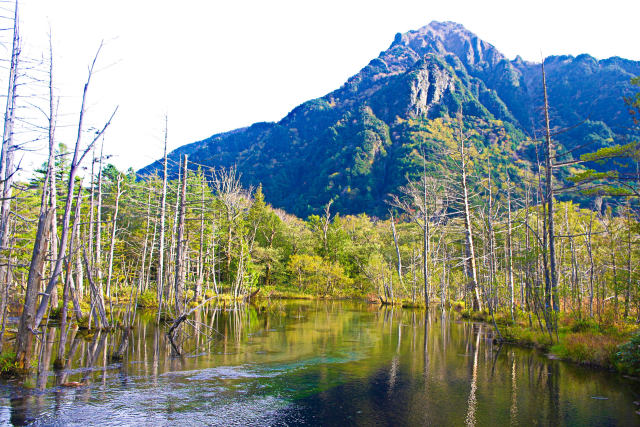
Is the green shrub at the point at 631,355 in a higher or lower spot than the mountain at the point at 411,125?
lower

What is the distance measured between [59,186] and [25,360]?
105 ft

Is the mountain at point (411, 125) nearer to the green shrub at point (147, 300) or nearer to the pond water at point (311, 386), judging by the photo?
the green shrub at point (147, 300)

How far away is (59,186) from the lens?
3878 cm

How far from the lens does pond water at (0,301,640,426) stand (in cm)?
1008

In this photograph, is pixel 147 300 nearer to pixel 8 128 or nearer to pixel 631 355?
pixel 8 128

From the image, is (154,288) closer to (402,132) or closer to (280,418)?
(280,418)

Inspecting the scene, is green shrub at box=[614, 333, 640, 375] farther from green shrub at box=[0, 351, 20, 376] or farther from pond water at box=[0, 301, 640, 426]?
green shrub at box=[0, 351, 20, 376]

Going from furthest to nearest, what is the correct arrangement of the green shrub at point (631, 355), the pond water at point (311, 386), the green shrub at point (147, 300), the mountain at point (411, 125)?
1. the mountain at point (411, 125)
2. the green shrub at point (147, 300)
3. the green shrub at point (631, 355)
4. the pond water at point (311, 386)

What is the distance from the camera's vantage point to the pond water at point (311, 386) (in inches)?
397

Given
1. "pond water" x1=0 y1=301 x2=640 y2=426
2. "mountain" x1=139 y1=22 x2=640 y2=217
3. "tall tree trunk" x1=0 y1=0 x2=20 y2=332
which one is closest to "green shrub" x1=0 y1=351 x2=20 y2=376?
"pond water" x1=0 y1=301 x2=640 y2=426

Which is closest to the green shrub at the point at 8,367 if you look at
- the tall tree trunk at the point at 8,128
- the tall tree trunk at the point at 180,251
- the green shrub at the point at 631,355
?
the tall tree trunk at the point at 8,128

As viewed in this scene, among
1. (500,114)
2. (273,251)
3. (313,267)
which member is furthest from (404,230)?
(500,114)

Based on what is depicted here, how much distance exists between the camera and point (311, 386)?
12.9 m

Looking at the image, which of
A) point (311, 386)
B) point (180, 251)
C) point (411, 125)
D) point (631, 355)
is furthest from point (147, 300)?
point (411, 125)
